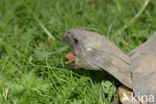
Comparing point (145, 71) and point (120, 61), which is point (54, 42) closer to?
point (120, 61)

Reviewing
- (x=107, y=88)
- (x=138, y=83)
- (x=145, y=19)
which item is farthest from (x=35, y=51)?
(x=145, y=19)

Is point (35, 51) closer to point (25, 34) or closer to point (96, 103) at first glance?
point (25, 34)

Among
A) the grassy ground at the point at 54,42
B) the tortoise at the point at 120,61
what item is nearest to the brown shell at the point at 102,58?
the tortoise at the point at 120,61

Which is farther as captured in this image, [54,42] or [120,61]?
[54,42]

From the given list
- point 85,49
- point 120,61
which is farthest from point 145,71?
point 85,49

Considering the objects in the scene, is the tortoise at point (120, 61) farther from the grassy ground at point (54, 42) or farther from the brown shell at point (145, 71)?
the grassy ground at point (54, 42)

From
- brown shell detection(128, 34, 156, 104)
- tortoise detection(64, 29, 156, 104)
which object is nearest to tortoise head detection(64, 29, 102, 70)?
tortoise detection(64, 29, 156, 104)

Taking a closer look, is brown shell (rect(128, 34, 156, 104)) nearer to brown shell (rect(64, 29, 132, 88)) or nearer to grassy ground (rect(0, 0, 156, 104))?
brown shell (rect(64, 29, 132, 88))
